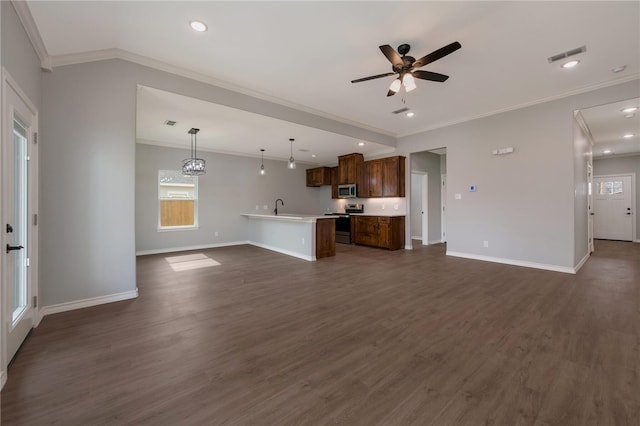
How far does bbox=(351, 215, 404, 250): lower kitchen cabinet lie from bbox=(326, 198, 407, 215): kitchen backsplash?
0.37m

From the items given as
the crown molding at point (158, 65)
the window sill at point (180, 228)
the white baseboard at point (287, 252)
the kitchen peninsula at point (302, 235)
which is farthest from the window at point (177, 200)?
the crown molding at point (158, 65)

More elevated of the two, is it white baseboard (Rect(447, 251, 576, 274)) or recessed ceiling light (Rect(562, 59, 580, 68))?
recessed ceiling light (Rect(562, 59, 580, 68))

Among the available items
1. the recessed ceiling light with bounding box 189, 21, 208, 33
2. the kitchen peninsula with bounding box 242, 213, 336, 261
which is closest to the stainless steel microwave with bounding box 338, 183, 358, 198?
the kitchen peninsula with bounding box 242, 213, 336, 261

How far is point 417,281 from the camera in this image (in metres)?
3.97

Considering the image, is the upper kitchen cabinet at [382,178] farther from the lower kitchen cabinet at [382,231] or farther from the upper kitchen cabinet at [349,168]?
the lower kitchen cabinet at [382,231]

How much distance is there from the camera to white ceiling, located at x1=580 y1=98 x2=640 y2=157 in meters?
4.34

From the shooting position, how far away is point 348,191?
806 cm

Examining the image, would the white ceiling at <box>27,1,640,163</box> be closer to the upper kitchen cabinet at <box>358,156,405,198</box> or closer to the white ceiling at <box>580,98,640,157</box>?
the white ceiling at <box>580,98,640,157</box>

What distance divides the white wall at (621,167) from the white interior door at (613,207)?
136 mm

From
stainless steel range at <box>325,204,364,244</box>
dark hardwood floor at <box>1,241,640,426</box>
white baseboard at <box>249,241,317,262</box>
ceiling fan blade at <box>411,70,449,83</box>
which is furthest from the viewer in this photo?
stainless steel range at <box>325,204,364,244</box>

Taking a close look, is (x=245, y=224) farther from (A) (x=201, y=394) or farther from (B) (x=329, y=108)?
(A) (x=201, y=394)

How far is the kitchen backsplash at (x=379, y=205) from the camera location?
705cm

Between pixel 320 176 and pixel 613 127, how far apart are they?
7.12 metres

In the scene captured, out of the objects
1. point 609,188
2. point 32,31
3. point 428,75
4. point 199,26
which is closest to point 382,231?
point 428,75
